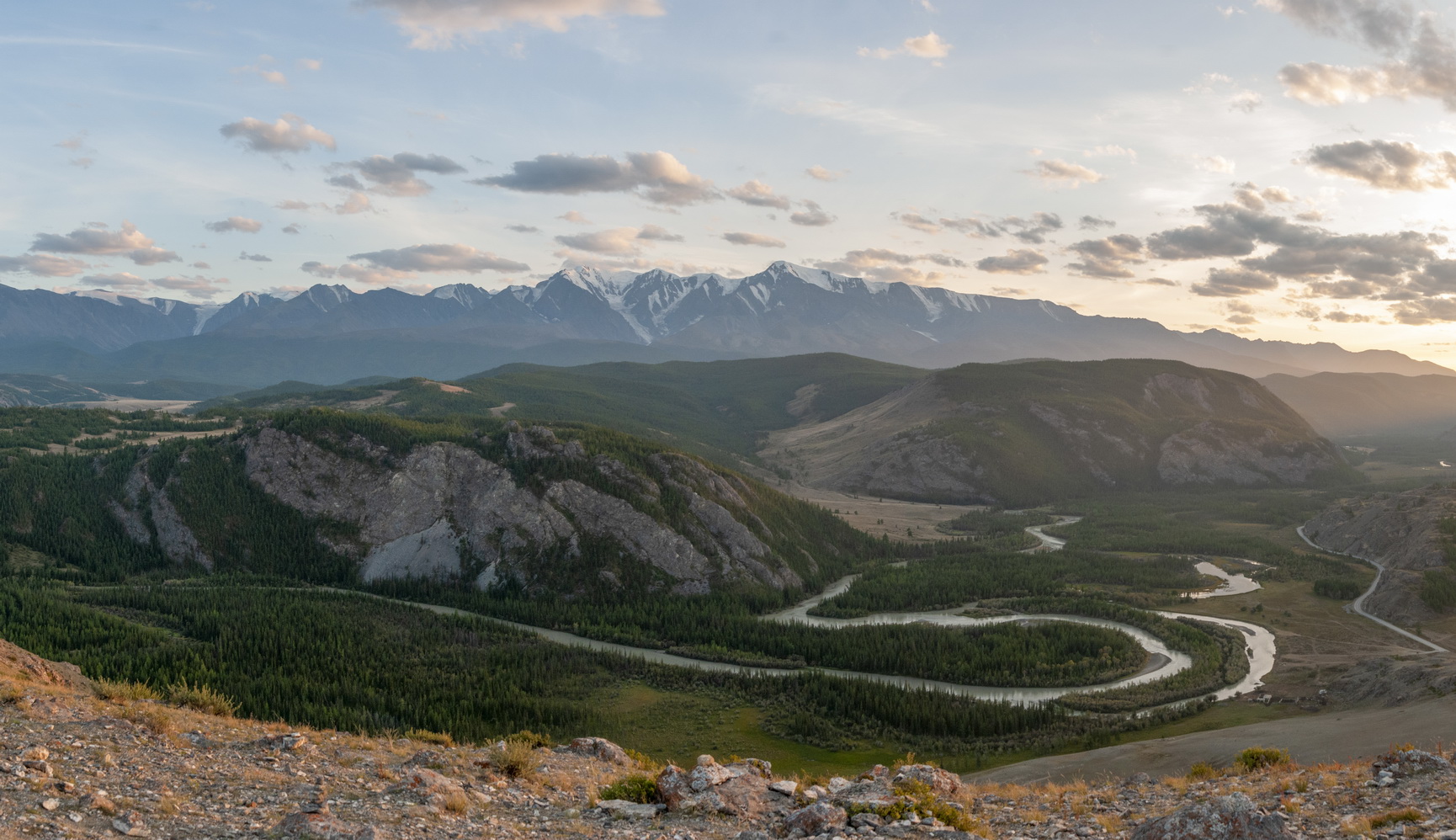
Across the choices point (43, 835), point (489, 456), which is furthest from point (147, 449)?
point (43, 835)

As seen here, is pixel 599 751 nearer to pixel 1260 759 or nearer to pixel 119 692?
pixel 119 692

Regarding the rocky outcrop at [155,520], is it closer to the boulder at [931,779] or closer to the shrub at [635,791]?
the shrub at [635,791]

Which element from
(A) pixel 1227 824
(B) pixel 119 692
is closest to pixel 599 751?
(B) pixel 119 692

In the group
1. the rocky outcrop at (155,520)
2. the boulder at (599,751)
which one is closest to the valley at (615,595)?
the rocky outcrop at (155,520)

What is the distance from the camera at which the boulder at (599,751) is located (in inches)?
1549

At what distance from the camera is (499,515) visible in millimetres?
129250

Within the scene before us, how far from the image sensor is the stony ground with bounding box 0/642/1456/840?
78.7 feet

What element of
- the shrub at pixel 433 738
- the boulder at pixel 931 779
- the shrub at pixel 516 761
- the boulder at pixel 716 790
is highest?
the boulder at pixel 716 790

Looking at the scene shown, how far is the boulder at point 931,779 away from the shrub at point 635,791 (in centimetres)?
1031

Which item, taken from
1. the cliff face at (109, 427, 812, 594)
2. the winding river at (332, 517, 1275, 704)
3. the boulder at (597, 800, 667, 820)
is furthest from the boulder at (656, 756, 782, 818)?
the cliff face at (109, 427, 812, 594)

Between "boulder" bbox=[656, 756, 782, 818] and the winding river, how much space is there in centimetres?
5546

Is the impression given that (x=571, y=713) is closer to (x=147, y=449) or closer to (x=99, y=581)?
(x=99, y=581)

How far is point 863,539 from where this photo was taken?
164 meters

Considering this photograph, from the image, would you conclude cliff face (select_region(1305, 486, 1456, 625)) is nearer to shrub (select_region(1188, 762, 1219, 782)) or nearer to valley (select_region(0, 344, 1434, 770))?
valley (select_region(0, 344, 1434, 770))
